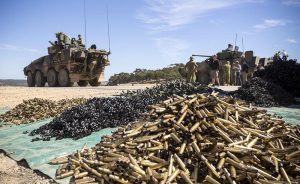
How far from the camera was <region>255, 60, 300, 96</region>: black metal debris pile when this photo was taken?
14.3 m

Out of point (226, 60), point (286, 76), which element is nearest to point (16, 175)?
point (286, 76)

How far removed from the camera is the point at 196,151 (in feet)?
13.0

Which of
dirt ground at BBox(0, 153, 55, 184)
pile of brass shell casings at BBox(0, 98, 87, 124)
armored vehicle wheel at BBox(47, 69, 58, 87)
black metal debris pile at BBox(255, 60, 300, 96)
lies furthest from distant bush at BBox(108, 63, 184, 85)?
dirt ground at BBox(0, 153, 55, 184)

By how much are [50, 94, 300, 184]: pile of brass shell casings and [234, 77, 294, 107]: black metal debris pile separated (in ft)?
19.0

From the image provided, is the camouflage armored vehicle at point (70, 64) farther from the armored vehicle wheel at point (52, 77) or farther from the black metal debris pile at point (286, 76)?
the black metal debris pile at point (286, 76)

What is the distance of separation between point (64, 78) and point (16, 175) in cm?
1844

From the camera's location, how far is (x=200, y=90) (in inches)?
424

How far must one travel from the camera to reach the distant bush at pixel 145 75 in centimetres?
3295

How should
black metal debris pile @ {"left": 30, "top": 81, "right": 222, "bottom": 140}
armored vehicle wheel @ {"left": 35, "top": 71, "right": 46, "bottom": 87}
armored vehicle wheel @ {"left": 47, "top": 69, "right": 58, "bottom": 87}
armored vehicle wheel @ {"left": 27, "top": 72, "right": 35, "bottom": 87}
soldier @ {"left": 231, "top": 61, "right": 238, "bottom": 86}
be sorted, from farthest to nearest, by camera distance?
armored vehicle wheel @ {"left": 27, "top": 72, "right": 35, "bottom": 87}, armored vehicle wheel @ {"left": 35, "top": 71, "right": 46, "bottom": 87}, armored vehicle wheel @ {"left": 47, "top": 69, "right": 58, "bottom": 87}, soldier @ {"left": 231, "top": 61, "right": 238, "bottom": 86}, black metal debris pile @ {"left": 30, "top": 81, "right": 222, "bottom": 140}

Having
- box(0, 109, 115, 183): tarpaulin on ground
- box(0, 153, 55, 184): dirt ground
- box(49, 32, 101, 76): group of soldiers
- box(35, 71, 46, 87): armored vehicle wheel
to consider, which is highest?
box(49, 32, 101, 76): group of soldiers

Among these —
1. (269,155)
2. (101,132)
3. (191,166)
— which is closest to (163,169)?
(191,166)

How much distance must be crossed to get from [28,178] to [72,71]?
58.3 feet

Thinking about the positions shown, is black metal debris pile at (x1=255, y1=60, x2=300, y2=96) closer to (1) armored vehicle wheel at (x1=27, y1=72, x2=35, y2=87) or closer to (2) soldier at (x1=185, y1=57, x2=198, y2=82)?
(2) soldier at (x1=185, y1=57, x2=198, y2=82)

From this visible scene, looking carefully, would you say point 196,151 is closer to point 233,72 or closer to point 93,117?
point 93,117
